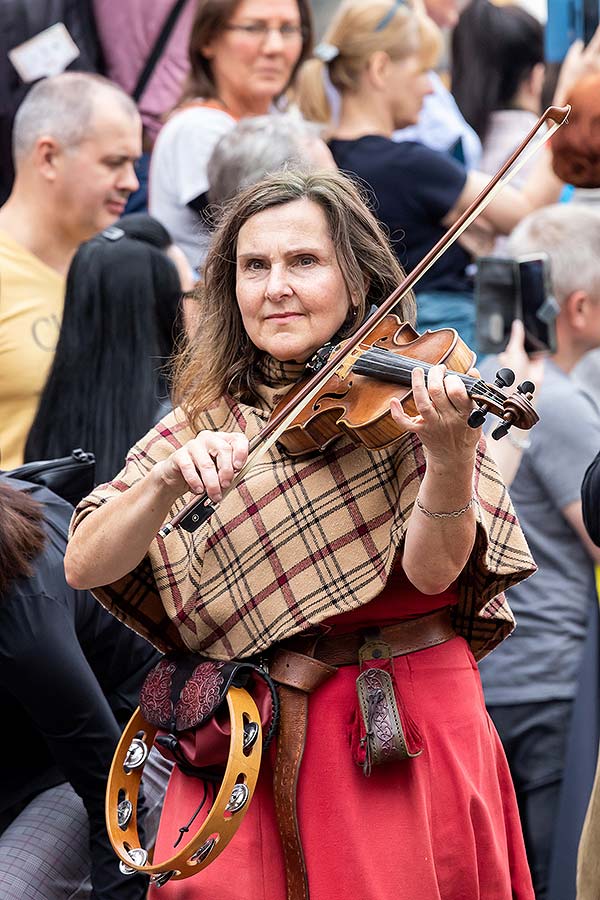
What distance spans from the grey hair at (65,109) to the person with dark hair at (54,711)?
1.86 metres

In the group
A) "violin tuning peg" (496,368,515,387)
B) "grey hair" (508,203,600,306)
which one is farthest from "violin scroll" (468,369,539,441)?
"grey hair" (508,203,600,306)

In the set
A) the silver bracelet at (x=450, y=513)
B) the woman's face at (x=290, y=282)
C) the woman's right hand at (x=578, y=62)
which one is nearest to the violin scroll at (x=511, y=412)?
the silver bracelet at (x=450, y=513)

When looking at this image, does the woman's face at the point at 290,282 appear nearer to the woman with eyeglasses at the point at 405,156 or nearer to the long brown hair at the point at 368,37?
the woman with eyeglasses at the point at 405,156

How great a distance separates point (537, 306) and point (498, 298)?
118 millimetres

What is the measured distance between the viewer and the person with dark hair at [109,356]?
153 inches

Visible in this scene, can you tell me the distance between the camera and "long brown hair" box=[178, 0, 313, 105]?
542 cm

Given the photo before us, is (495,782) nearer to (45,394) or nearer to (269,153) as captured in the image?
(45,394)

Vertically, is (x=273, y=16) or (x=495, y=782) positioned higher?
(x=273, y=16)

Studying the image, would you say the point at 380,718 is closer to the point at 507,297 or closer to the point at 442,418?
the point at 442,418

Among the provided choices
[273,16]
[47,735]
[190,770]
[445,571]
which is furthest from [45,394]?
[273,16]

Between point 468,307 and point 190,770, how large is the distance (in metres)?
2.72

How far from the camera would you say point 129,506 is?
102 inches

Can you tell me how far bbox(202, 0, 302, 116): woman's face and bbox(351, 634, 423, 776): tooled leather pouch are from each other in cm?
324

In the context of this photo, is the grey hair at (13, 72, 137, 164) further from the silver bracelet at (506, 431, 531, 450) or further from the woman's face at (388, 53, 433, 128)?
the silver bracelet at (506, 431, 531, 450)
